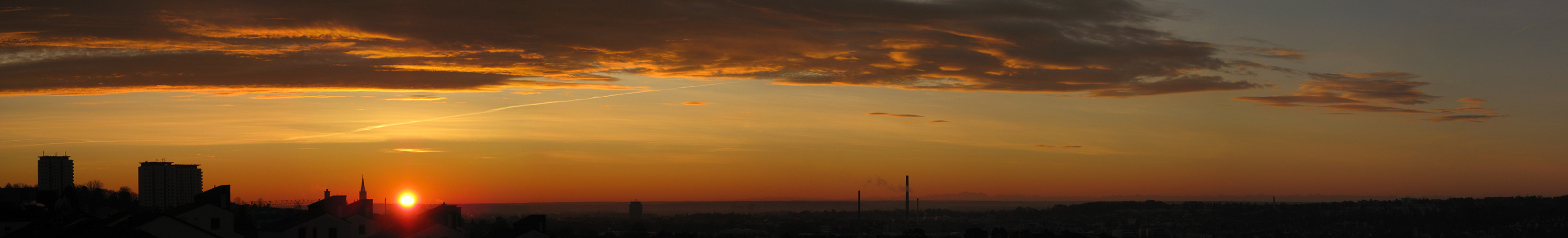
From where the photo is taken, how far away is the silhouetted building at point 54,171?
170125mm

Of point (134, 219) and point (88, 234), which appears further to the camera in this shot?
point (134, 219)

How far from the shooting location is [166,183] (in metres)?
188

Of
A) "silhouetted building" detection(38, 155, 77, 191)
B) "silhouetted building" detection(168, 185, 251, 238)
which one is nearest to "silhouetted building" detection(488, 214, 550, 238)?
"silhouetted building" detection(168, 185, 251, 238)

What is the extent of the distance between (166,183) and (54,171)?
61.0 ft

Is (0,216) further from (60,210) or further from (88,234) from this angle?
(88,234)

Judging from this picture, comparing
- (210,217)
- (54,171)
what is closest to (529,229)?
(210,217)

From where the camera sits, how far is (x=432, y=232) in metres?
64.9

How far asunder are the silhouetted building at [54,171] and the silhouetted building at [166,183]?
37.2ft

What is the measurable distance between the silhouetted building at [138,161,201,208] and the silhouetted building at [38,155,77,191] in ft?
37.2

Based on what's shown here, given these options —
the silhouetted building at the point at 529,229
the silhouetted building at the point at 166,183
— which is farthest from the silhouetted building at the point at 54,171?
the silhouetted building at the point at 529,229

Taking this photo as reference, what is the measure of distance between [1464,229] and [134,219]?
20615 cm

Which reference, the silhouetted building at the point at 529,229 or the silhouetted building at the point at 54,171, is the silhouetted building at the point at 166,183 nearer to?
the silhouetted building at the point at 54,171

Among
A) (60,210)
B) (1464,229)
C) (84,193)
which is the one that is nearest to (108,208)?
(84,193)

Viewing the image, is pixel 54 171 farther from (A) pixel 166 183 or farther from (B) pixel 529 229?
(B) pixel 529 229
